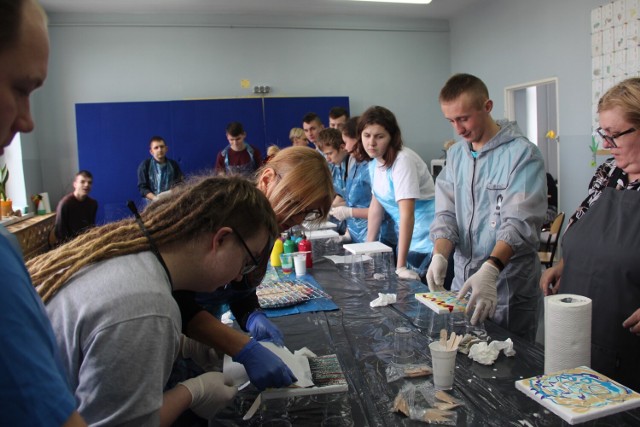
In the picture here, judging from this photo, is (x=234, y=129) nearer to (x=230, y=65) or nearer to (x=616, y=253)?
(x=230, y=65)

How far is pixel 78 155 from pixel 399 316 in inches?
229

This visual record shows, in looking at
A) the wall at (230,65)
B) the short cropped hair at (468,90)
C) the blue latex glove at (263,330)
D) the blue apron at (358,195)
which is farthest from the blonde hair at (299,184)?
the wall at (230,65)

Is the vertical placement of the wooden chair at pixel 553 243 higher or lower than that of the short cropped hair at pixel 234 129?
lower

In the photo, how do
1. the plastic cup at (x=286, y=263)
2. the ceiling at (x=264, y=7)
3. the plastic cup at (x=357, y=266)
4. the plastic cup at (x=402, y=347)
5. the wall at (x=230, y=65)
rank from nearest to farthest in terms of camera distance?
the plastic cup at (x=402, y=347) → the plastic cup at (x=357, y=266) → the plastic cup at (x=286, y=263) → the ceiling at (x=264, y=7) → the wall at (x=230, y=65)

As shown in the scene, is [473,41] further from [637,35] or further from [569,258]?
Answer: [569,258]

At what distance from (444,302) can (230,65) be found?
585 cm

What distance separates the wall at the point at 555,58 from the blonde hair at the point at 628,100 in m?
3.67

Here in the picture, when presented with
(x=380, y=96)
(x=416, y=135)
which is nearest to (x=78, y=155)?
(x=380, y=96)

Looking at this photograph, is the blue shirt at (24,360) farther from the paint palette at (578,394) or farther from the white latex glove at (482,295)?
the white latex glove at (482,295)

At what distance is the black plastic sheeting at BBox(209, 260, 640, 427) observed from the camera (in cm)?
108

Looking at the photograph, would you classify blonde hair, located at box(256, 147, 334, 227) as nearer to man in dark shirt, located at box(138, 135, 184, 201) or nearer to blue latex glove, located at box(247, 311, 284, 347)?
blue latex glove, located at box(247, 311, 284, 347)

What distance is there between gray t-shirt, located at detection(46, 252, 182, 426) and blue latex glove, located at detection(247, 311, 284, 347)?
0.67m

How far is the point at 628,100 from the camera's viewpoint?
5.13 ft

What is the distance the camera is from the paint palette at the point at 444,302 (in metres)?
1.60
